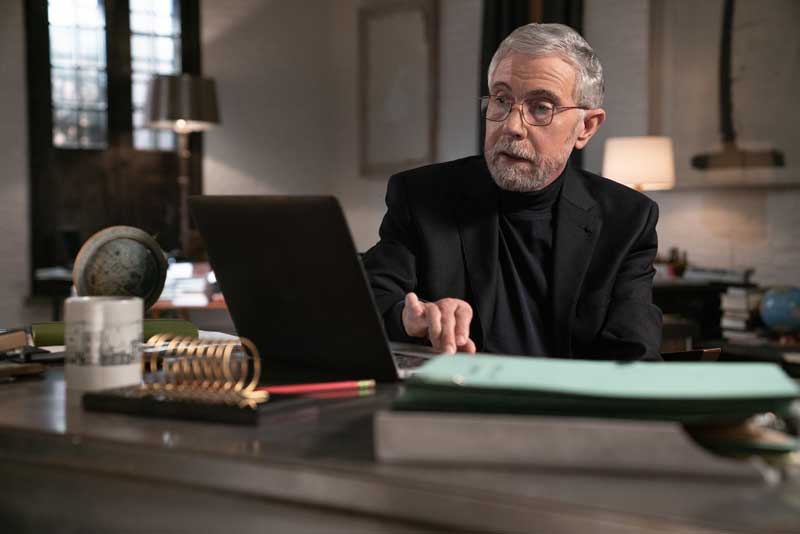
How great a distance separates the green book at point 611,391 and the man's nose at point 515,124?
1.35 metres

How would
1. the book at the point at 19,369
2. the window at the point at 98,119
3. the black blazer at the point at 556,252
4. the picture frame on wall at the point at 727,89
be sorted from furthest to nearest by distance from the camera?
the window at the point at 98,119 → the picture frame on wall at the point at 727,89 → the black blazer at the point at 556,252 → the book at the point at 19,369

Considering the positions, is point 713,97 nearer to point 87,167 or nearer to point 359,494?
point 87,167

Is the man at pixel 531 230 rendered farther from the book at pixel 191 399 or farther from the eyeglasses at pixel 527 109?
the book at pixel 191 399

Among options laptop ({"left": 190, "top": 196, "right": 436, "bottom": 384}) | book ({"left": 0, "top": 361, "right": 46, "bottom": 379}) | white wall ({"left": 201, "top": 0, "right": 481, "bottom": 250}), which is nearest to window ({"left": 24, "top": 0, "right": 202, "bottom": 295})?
white wall ({"left": 201, "top": 0, "right": 481, "bottom": 250})

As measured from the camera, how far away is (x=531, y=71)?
2285 millimetres

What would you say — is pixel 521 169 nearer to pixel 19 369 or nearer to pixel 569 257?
pixel 569 257

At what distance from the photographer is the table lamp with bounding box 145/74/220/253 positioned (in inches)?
274

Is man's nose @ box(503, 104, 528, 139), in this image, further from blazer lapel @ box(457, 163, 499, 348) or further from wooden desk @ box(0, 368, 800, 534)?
wooden desk @ box(0, 368, 800, 534)

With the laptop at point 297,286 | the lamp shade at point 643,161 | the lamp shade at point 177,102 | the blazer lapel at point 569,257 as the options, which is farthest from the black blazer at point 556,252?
the lamp shade at point 177,102

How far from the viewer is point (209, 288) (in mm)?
4855

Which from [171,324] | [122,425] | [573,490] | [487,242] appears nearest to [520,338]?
[487,242]

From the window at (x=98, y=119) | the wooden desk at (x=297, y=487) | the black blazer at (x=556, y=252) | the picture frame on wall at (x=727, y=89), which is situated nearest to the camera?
the wooden desk at (x=297, y=487)

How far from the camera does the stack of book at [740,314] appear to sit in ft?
15.1

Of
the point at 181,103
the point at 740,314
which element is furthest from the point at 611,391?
the point at 181,103
